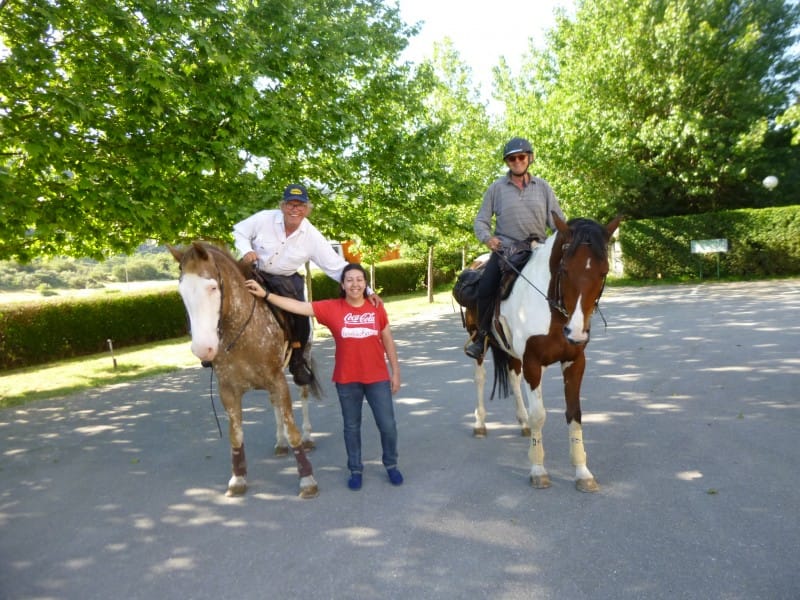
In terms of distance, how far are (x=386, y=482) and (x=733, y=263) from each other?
2339cm

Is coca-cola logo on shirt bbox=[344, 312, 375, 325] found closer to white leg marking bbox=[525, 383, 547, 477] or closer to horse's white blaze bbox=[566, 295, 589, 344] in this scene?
white leg marking bbox=[525, 383, 547, 477]

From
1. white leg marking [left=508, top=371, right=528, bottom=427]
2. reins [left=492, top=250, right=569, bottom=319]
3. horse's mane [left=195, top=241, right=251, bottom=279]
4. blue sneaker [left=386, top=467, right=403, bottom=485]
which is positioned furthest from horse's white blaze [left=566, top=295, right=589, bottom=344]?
horse's mane [left=195, top=241, right=251, bottom=279]

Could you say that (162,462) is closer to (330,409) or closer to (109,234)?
(330,409)

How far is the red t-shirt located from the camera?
4562 mm

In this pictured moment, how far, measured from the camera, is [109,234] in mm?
9836

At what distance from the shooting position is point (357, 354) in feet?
15.0

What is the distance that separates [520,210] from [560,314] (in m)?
1.40

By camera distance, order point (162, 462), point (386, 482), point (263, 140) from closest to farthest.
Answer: point (386, 482), point (162, 462), point (263, 140)

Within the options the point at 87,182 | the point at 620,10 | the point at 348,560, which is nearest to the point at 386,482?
the point at 348,560

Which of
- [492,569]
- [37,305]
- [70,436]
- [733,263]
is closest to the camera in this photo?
[492,569]

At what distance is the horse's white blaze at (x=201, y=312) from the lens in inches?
146

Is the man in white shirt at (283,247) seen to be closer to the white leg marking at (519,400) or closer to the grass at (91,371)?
the white leg marking at (519,400)

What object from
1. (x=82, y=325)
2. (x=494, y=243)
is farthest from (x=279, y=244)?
(x=82, y=325)

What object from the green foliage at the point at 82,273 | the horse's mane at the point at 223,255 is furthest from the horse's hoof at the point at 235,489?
the green foliage at the point at 82,273
